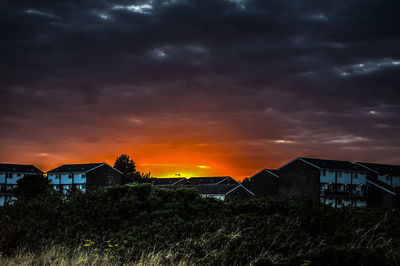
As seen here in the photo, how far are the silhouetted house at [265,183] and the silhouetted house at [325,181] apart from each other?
11.1ft

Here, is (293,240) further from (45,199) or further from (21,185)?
(21,185)

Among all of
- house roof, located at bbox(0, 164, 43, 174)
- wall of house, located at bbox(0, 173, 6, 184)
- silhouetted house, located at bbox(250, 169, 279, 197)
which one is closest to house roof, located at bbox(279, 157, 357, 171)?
silhouetted house, located at bbox(250, 169, 279, 197)

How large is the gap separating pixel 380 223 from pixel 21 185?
70.6 m

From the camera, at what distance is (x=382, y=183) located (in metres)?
85.1

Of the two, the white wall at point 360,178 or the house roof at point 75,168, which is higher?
the house roof at point 75,168

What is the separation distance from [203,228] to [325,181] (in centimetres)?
6844

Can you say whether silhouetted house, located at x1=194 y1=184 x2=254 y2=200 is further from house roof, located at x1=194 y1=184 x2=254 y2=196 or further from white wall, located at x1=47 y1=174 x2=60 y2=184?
white wall, located at x1=47 y1=174 x2=60 y2=184

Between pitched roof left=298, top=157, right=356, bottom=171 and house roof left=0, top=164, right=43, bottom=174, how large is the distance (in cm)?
6605

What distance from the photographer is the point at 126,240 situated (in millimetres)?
14500

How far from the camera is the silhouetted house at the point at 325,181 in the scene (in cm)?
7931

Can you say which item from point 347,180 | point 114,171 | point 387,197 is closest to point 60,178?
point 114,171

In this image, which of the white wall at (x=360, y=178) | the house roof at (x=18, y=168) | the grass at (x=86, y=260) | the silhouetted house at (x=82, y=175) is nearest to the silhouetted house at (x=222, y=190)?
the white wall at (x=360, y=178)

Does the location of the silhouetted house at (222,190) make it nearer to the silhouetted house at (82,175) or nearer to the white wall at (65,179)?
the silhouetted house at (82,175)

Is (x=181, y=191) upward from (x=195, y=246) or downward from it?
upward
